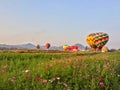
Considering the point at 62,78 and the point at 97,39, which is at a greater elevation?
the point at 97,39

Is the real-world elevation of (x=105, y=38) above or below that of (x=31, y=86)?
above

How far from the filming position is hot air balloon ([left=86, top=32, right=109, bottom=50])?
331ft

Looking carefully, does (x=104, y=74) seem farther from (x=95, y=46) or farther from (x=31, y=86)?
(x=95, y=46)

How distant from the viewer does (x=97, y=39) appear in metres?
101

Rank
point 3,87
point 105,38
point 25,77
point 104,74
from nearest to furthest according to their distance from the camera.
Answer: point 3,87
point 25,77
point 104,74
point 105,38

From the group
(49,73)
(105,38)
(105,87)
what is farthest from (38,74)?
(105,38)

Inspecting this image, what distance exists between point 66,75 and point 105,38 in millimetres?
91476

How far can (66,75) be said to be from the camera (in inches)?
452

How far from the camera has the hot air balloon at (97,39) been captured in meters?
101

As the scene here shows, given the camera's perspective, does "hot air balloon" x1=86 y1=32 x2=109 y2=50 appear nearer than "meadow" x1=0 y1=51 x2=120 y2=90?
No

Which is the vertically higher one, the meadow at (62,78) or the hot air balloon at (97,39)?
the hot air balloon at (97,39)

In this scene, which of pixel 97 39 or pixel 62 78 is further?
pixel 97 39

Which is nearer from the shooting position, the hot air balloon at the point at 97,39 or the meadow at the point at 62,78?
the meadow at the point at 62,78

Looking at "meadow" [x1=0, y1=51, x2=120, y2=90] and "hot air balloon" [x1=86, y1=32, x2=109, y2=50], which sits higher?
"hot air balloon" [x1=86, y1=32, x2=109, y2=50]
